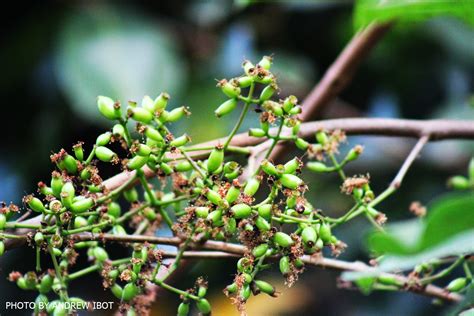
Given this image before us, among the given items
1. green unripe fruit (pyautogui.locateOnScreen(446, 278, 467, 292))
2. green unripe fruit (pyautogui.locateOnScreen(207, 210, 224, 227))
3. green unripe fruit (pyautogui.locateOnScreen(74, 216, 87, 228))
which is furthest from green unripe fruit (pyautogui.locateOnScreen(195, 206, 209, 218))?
green unripe fruit (pyautogui.locateOnScreen(446, 278, 467, 292))

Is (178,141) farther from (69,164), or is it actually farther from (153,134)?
(69,164)

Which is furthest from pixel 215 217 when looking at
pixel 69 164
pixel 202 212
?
pixel 69 164

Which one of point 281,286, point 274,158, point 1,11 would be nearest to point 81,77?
point 1,11

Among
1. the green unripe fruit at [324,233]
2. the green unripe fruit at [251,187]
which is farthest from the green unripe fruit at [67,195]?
the green unripe fruit at [324,233]

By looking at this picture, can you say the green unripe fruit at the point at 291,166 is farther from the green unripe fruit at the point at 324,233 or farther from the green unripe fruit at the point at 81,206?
the green unripe fruit at the point at 81,206

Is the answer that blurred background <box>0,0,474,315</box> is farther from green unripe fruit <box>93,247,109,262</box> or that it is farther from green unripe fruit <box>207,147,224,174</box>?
green unripe fruit <box>207,147,224,174</box>
